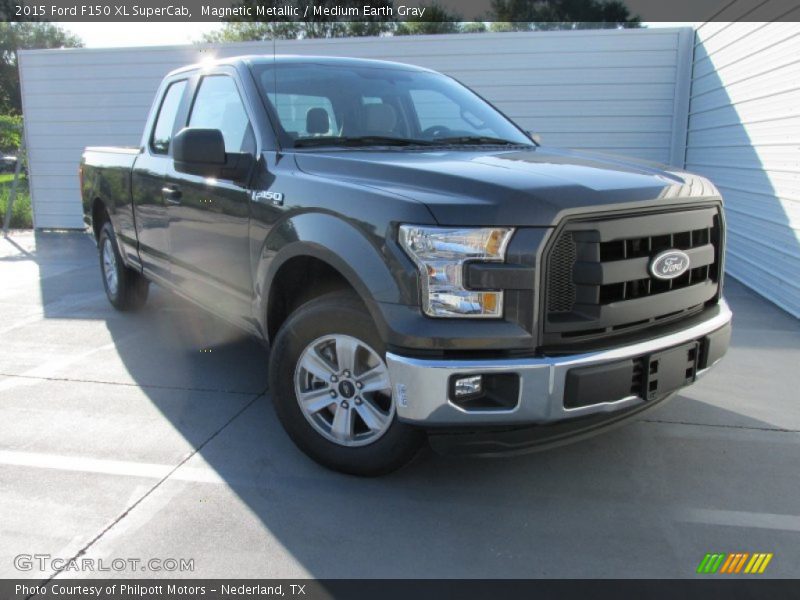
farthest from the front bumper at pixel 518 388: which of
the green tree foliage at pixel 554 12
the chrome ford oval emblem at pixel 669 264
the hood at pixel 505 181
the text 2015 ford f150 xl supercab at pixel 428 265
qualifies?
the green tree foliage at pixel 554 12

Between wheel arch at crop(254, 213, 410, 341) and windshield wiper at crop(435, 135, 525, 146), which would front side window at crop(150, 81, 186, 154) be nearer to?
wheel arch at crop(254, 213, 410, 341)

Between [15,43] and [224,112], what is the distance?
39971mm

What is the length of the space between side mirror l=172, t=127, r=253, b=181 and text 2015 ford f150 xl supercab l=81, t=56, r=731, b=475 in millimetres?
13

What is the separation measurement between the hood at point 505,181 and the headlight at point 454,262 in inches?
2.2

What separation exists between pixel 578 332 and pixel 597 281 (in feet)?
0.69

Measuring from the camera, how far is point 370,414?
9.84ft

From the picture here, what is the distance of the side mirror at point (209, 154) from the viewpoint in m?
3.39

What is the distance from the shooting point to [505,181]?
2.66 m

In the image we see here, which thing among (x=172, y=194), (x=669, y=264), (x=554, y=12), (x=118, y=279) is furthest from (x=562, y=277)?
(x=554, y=12)

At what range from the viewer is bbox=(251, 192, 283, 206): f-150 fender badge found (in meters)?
3.25

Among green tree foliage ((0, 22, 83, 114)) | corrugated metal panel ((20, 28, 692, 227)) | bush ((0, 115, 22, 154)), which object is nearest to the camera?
corrugated metal panel ((20, 28, 692, 227))

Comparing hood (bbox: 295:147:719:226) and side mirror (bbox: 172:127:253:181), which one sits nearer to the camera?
hood (bbox: 295:147:719:226)

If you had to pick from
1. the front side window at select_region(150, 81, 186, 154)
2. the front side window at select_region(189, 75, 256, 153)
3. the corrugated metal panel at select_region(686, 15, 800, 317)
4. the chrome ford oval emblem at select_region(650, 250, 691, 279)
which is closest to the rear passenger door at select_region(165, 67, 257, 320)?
the front side window at select_region(189, 75, 256, 153)

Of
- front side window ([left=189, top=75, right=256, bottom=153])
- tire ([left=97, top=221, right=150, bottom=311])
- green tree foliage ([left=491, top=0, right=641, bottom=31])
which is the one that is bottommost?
tire ([left=97, top=221, right=150, bottom=311])
